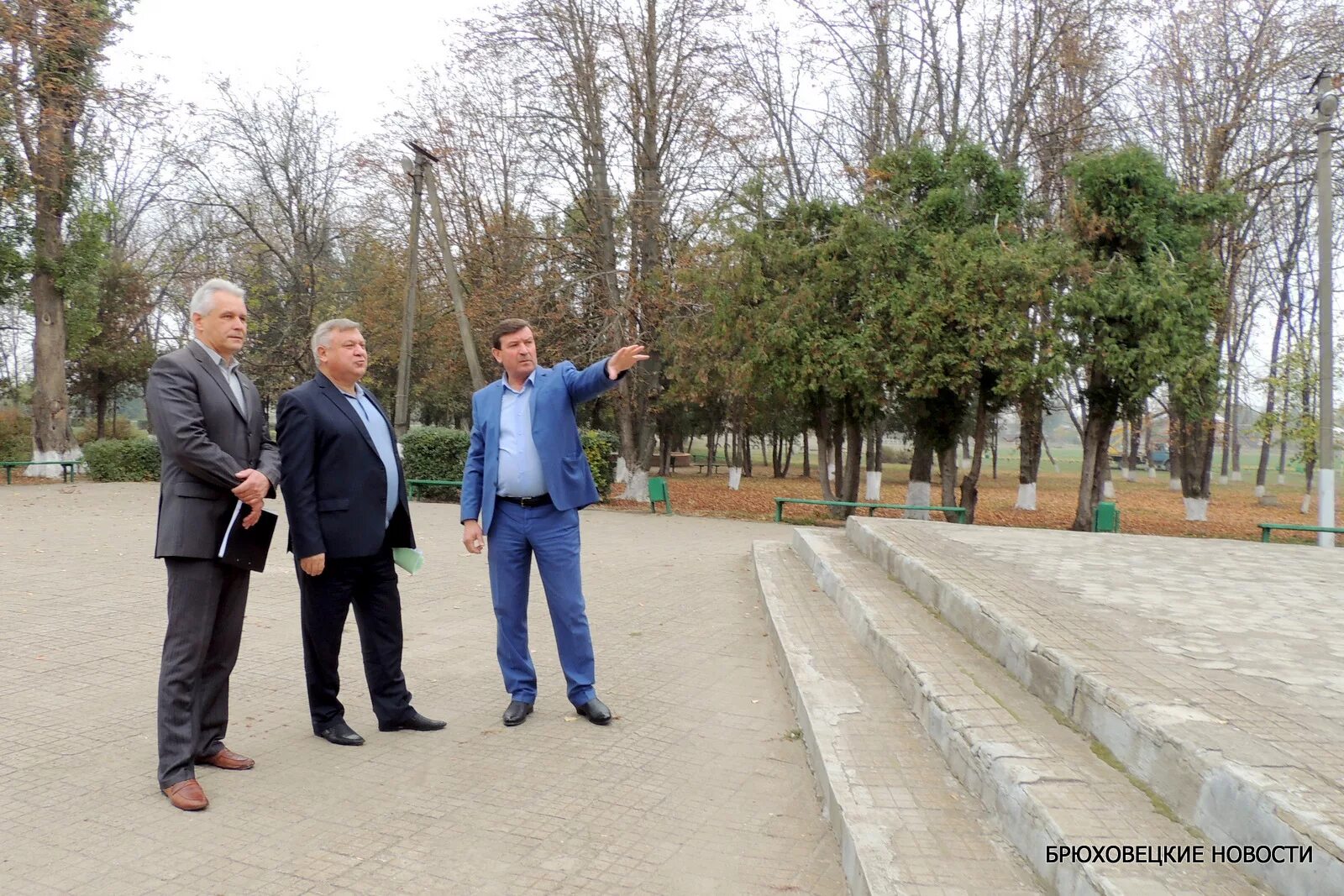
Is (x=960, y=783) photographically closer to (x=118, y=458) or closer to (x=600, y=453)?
(x=600, y=453)

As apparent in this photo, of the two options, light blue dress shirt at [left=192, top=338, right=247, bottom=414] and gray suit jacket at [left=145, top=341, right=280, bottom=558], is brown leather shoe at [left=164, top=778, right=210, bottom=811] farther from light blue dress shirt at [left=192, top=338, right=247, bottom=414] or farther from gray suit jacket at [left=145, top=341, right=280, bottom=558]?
light blue dress shirt at [left=192, top=338, right=247, bottom=414]

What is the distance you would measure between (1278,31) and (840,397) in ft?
45.3

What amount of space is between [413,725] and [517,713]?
1.67 feet

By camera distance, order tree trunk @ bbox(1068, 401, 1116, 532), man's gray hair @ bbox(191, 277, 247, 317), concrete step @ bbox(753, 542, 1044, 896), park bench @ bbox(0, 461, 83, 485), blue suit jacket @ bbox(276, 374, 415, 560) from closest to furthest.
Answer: concrete step @ bbox(753, 542, 1044, 896), man's gray hair @ bbox(191, 277, 247, 317), blue suit jacket @ bbox(276, 374, 415, 560), tree trunk @ bbox(1068, 401, 1116, 532), park bench @ bbox(0, 461, 83, 485)

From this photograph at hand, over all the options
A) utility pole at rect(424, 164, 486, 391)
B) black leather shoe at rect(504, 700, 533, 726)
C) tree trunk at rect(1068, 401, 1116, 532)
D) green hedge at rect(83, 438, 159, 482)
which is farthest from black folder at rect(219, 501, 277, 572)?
green hedge at rect(83, 438, 159, 482)

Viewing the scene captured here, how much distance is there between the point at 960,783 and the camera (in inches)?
148

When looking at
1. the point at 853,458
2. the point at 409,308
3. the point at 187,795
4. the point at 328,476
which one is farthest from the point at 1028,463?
the point at 187,795

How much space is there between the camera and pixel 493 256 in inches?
983

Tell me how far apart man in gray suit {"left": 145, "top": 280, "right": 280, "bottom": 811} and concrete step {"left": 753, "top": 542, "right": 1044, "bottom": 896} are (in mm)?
2508

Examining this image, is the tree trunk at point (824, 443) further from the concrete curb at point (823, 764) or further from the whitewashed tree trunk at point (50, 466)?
the whitewashed tree trunk at point (50, 466)

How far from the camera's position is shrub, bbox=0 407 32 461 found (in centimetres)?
2941

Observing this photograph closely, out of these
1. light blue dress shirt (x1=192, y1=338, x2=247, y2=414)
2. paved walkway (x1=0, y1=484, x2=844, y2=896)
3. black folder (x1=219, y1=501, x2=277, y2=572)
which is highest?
light blue dress shirt (x1=192, y1=338, x2=247, y2=414)

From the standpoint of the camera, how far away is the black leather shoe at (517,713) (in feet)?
15.9

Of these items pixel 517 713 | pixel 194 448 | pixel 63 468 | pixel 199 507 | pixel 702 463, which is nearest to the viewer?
pixel 194 448
